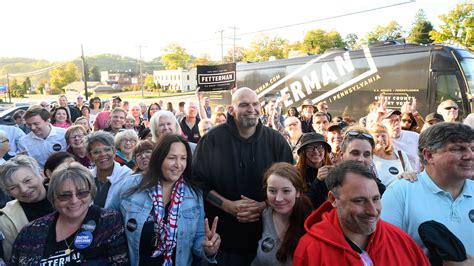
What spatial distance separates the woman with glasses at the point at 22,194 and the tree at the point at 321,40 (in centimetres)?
5772

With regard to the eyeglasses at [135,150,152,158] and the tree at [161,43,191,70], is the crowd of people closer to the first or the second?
the eyeglasses at [135,150,152,158]

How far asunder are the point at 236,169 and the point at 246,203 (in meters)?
0.37

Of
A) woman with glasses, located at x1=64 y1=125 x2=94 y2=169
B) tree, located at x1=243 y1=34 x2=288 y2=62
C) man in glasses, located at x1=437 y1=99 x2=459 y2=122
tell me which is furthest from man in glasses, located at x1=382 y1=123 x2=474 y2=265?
tree, located at x1=243 y1=34 x2=288 y2=62

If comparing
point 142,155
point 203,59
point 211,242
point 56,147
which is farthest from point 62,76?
point 211,242

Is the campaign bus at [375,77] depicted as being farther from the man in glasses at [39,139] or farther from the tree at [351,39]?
the tree at [351,39]

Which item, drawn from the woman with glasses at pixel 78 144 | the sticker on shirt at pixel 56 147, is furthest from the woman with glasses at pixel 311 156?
the sticker on shirt at pixel 56 147

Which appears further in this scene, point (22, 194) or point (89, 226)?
point (22, 194)

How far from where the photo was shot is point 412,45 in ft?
38.4

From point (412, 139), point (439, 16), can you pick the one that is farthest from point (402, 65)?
point (439, 16)

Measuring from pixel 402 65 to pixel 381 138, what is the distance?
9.43 metres

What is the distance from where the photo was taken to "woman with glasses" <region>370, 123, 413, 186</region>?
3.63 m

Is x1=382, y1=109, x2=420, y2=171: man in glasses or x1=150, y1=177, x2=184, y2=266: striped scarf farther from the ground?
x1=382, y1=109, x2=420, y2=171: man in glasses

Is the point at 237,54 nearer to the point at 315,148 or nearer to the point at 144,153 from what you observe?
the point at 144,153

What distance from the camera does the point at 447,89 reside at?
417 inches
